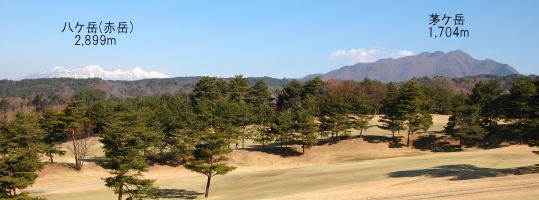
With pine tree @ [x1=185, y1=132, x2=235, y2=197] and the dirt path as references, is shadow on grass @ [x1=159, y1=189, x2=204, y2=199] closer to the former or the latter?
the dirt path

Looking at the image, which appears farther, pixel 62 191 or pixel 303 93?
pixel 303 93

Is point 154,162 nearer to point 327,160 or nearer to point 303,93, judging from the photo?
point 327,160

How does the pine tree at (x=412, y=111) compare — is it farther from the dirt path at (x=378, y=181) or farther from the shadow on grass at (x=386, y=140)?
the dirt path at (x=378, y=181)

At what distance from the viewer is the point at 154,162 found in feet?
247

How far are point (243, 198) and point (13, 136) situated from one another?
35.7m

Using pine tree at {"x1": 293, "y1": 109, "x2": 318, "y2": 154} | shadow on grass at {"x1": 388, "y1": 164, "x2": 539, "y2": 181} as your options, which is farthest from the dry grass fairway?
pine tree at {"x1": 293, "y1": 109, "x2": 318, "y2": 154}

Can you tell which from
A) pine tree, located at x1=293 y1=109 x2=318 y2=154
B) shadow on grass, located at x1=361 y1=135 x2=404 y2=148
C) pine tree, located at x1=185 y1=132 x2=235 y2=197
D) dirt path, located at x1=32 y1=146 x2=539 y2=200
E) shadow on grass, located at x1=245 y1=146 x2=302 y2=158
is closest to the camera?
dirt path, located at x1=32 y1=146 x2=539 y2=200

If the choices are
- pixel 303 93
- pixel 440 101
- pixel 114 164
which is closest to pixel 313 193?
pixel 114 164

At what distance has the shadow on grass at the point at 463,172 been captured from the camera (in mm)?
45469

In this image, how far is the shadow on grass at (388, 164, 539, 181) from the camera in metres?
45.5

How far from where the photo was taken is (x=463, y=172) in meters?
47.9

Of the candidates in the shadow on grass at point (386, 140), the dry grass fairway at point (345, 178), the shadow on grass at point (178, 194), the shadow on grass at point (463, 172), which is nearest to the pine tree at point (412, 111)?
the shadow on grass at point (386, 140)

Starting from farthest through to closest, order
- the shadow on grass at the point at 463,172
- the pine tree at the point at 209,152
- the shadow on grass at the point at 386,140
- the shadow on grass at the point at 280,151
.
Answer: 1. the shadow on grass at the point at 386,140
2. the shadow on grass at the point at 280,151
3. the pine tree at the point at 209,152
4. the shadow on grass at the point at 463,172

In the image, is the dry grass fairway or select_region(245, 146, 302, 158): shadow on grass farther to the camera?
select_region(245, 146, 302, 158): shadow on grass
